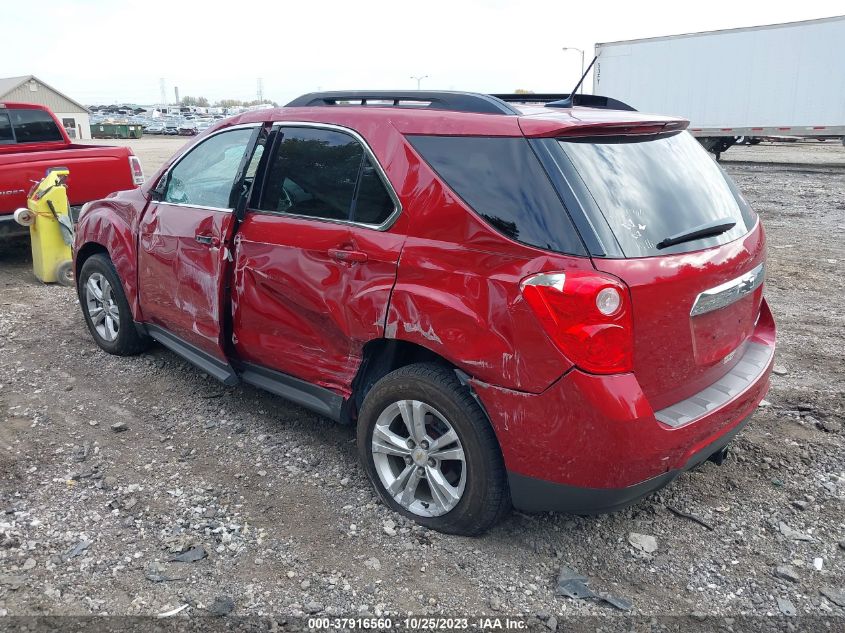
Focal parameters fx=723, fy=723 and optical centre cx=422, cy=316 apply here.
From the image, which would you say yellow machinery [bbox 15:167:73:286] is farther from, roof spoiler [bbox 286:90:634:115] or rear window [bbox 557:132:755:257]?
rear window [bbox 557:132:755:257]

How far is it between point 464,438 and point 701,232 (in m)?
1.26

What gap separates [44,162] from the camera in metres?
7.74

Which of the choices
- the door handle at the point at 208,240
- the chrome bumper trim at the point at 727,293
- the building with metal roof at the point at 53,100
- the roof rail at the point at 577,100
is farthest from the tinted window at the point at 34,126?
the building with metal roof at the point at 53,100

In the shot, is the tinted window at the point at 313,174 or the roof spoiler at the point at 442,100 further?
the tinted window at the point at 313,174

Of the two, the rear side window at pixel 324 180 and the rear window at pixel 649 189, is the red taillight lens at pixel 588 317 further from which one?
the rear side window at pixel 324 180

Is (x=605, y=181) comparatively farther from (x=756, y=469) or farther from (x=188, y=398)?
(x=188, y=398)

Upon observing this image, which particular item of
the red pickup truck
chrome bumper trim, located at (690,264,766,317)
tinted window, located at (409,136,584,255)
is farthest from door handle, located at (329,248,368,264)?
the red pickup truck

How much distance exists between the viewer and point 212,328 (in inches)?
158

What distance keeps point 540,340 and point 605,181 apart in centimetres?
69

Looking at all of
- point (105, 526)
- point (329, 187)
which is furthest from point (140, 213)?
point (105, 526)

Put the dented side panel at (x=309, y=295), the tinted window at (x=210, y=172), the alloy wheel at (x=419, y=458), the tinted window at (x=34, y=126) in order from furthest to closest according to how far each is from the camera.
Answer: the tinted window at (x=34, y=126)
the tinted window at (x=210, y=172)
the dented side panel at (x=309, y=295)
the alloy wheel at (x=419, y=458)

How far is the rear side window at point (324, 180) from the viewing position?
3232 mm

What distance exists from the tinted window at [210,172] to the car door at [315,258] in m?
0.34

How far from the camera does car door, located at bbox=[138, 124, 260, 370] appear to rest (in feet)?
12.9
